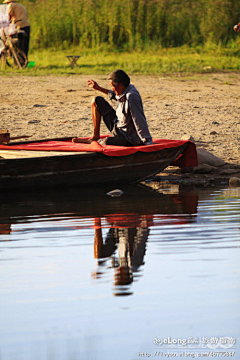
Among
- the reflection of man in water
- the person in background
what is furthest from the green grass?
the reflection of man in water

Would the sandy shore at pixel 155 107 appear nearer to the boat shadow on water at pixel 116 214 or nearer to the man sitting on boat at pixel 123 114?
the man sitting on boat at pixel 123 114

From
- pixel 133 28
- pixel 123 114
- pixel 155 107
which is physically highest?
pixel 133 28

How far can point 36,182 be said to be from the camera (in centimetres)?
703

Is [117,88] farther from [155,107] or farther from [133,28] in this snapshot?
[133,28]

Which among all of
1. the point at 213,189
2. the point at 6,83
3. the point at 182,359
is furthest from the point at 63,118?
the point at 182,359

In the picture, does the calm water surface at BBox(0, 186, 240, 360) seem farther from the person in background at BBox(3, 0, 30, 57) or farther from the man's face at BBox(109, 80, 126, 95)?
A: the person in background at BBox(3, 0, 30, 57)

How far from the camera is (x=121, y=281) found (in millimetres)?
4035

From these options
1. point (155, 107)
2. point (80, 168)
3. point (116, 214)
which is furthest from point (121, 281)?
point (155, 107)

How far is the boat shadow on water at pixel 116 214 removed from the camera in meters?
4.46

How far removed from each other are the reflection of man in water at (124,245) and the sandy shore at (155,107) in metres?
3.39

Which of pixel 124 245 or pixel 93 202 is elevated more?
pixel 124 245

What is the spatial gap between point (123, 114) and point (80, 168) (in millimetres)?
793

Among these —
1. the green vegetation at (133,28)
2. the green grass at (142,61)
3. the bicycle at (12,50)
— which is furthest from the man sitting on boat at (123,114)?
the green vegetation at (133,28)

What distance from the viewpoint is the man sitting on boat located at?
7.12 m
